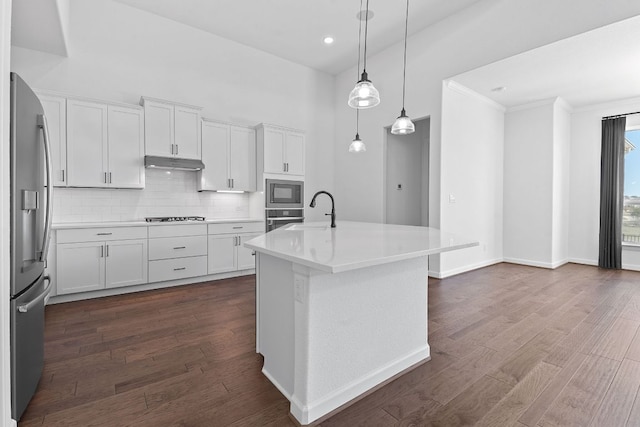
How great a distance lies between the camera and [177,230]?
411cm

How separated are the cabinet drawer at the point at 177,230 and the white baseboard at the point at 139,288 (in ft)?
2.03

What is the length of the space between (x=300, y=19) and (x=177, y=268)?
3.88 m

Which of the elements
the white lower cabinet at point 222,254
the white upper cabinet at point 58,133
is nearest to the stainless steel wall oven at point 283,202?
the white lower cabinet at point 222,254

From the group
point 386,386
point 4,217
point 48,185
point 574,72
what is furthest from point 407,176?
point 4,217

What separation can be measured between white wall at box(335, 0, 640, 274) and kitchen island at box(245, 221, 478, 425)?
9.29ft

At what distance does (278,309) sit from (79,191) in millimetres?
3523

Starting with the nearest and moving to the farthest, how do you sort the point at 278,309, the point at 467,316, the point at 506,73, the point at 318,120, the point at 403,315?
the point at 278,309, the point at 403,315, the point at 467,316, the point at 506,73, the point at 318,120

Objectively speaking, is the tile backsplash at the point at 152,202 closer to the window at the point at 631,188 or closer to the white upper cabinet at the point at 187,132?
the white upper cabinet at the point at 187,132

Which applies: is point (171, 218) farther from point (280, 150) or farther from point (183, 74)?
point (183, 74)

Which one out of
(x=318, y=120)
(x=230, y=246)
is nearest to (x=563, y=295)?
(x=230, y=246)

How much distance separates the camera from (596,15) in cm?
314

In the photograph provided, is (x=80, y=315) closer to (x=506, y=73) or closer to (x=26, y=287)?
(x=26, y=287)

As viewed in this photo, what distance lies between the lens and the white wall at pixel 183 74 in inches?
153

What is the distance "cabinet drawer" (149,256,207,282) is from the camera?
395 cm
